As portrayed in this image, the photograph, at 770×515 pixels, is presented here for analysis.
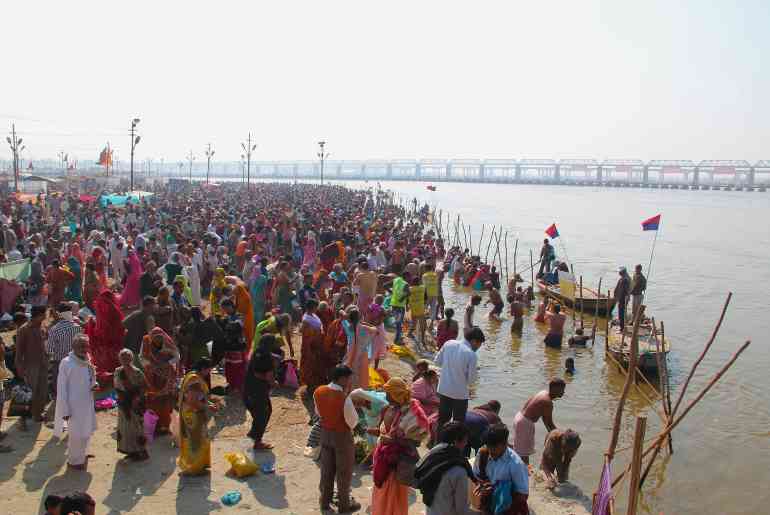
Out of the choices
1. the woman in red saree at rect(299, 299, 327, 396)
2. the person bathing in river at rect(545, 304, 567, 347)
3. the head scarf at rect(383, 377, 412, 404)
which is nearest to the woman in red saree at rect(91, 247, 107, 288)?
the woman in red saree at rect(299, 299, 327, 396)

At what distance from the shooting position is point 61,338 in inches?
260

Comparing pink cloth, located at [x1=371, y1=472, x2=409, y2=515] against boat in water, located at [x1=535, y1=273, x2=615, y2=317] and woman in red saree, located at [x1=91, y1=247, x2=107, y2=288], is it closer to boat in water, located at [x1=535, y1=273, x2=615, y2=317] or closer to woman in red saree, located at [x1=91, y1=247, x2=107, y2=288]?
woman in red saree, located at [x1=91, y1=247, x2=107, y2=288]

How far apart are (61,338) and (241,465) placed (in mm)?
2306

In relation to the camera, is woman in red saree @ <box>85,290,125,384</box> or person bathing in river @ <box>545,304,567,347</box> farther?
person bathing in river @ <box>545,304,567,347</box>

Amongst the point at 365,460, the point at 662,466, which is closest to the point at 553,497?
the point at 365,460

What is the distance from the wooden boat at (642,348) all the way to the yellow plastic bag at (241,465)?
23.0 feet

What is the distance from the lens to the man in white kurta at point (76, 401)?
571cm

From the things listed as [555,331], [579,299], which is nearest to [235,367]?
[555,331]

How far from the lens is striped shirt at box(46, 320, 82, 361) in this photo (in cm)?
659

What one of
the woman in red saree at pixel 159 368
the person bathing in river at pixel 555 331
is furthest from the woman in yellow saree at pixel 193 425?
the person bathing in river at pixel 555 331

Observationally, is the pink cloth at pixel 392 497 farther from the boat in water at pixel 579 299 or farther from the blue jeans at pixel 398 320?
the boat in water at pixel 579 299

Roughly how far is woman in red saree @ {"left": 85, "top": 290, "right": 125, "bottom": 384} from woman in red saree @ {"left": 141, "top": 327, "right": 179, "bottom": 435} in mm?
1169

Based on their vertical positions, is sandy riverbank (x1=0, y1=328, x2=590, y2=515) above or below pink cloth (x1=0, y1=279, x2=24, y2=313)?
below

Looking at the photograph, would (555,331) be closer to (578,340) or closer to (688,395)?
(578,340)
